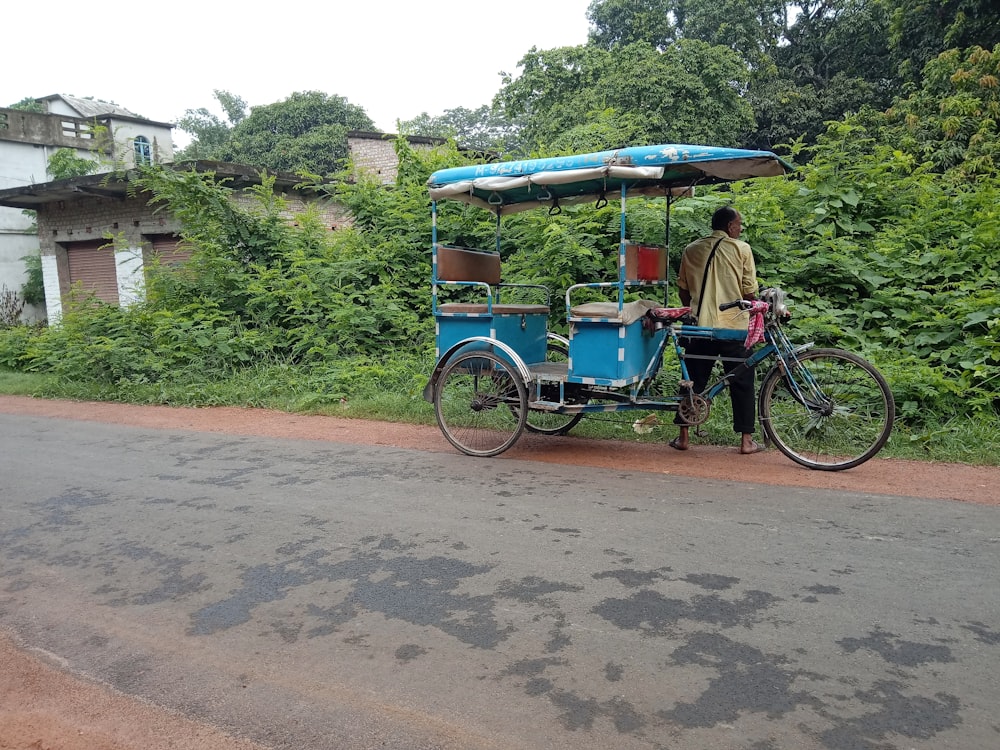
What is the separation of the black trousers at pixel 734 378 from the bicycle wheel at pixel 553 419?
1223 mm

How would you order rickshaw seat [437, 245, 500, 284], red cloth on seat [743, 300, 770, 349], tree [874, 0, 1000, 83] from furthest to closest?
tree [874, 0, 1000, 83]
rickshaw seat [437, 245, 500, 284]
red cloth on seat [743, 300, 770, 349]

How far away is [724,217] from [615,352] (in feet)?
5.34

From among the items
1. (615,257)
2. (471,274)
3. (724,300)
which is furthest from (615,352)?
(615,257)

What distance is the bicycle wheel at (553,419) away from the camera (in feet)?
23.1

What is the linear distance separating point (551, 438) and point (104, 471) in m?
3.99

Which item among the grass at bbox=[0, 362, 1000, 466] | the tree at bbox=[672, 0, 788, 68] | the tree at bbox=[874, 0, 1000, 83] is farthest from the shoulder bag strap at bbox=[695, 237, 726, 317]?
the tree at bbox=[672, 0, 788, 68]

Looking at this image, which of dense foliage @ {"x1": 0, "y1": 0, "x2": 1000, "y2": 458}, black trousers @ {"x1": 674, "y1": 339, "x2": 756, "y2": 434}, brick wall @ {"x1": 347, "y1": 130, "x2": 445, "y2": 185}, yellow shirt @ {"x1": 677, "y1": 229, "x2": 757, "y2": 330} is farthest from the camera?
brick wall @ {"x1": 347, "y1": 130, "x2": 445, "y2": 185}

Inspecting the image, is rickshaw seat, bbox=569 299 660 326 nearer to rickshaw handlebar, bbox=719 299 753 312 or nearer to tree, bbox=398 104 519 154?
rickshaw handlebar, bbox=719 299 753 312

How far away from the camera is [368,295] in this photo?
11.6m

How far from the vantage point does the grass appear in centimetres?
620

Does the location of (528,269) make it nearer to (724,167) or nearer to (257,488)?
(724,167)

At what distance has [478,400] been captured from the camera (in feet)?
21.7

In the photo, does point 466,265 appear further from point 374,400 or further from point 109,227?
point 109,227

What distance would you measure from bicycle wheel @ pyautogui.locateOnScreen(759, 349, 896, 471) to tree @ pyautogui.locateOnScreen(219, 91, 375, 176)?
3584cm
